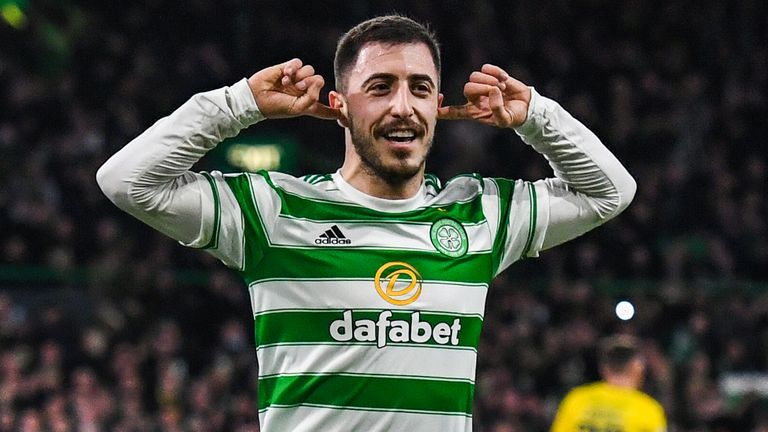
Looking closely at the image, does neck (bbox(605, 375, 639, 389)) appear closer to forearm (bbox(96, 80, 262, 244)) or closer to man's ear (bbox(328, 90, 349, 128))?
man's ear (bbox(328, 90, 349, 128))

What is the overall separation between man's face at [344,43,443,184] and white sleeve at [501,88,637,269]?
0.32m

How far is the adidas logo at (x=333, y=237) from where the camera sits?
343 centimetres

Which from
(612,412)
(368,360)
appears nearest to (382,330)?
(368,360)

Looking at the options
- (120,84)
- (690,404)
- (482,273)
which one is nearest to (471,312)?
(482,273)

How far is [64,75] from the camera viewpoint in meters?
13.1

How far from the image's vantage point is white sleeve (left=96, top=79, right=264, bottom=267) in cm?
329

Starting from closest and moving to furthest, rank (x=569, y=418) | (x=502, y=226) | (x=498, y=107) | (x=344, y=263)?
(x=344, y=263) → (x=498, y=107) → (x=502, y=226) → (x=569, y=418)

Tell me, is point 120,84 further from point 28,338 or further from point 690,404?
point 690,404

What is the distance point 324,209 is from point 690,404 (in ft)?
24.1

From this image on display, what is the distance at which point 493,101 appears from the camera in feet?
11.5

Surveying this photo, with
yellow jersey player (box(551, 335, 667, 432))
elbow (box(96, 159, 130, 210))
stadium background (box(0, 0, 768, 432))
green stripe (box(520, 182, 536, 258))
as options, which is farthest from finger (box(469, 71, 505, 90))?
stadium background (box(0, 0, 768, 432))

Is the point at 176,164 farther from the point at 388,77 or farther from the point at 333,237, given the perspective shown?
the point at 388,77

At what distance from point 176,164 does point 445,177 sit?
30.1 ft

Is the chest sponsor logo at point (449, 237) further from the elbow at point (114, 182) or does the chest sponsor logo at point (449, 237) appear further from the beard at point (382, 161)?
the elbow at point (114, 182)
